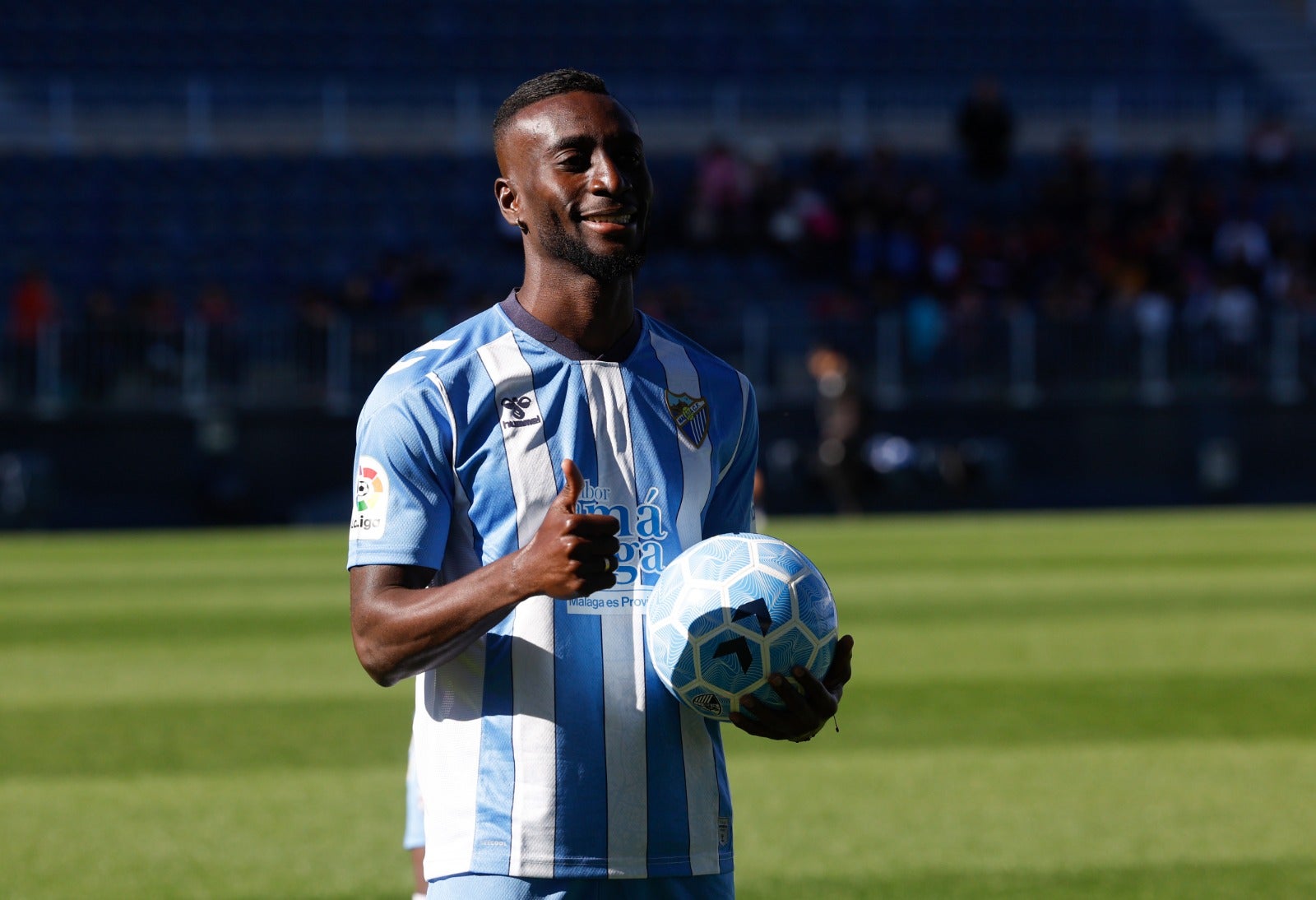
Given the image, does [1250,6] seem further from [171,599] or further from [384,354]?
[171,599]

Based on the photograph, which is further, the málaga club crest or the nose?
the málaga club crest

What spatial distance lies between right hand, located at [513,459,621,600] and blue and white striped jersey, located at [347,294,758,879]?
238mm

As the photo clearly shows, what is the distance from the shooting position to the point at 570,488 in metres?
2.50

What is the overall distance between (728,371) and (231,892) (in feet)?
10.2

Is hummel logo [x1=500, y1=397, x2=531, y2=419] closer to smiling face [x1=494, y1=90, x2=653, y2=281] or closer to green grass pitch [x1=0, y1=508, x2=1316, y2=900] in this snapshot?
smiling face [x1=494, y1=90, x2=653, y2=281]

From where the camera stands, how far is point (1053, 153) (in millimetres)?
28906

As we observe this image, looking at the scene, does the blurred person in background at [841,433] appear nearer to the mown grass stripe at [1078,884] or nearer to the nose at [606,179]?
the mown grass stripe at [1078,884]

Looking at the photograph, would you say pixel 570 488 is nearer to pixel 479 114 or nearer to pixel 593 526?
pixel 593 526

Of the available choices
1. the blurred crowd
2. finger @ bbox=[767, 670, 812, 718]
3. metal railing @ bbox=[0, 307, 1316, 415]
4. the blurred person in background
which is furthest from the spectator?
finger @ bbox=[767, 670, 812, 718]

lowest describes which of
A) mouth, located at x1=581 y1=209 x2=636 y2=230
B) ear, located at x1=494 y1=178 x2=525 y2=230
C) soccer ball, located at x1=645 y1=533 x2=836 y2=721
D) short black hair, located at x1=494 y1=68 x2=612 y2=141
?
soccer ball, located at x1=645 y1=533 x2=836 y2=721

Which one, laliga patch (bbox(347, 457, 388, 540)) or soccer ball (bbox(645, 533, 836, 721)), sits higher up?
laliga patch (bbox(347, 457, 388, 540))

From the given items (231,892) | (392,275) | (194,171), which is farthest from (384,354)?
(231,892)

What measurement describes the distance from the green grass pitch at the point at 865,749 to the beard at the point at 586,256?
2.94 m

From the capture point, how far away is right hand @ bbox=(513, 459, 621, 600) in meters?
2.42
